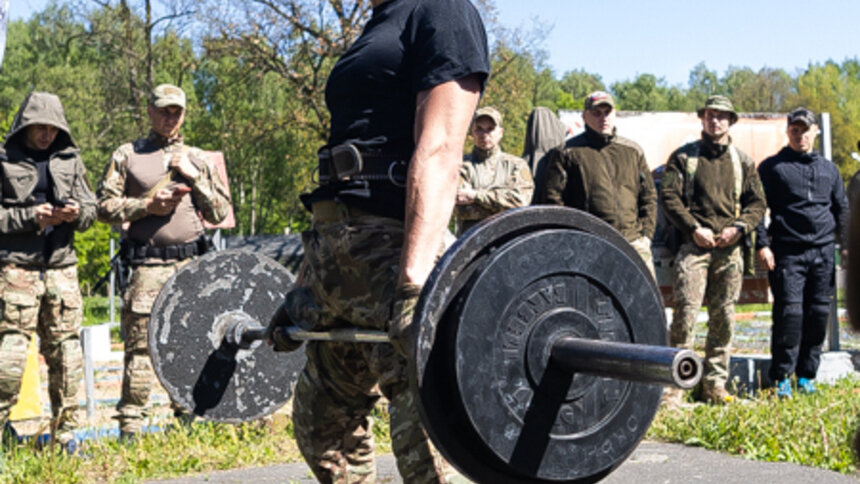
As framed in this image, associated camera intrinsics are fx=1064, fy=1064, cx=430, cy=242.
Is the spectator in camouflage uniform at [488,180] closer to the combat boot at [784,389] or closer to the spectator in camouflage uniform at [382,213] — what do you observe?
the combat boot at [784,389]

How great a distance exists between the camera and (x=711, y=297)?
807 centimetres

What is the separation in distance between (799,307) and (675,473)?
11.0 feet

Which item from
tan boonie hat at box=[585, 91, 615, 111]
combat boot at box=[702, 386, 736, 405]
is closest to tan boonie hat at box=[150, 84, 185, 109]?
tan boonie hat at box=[585, 91, 615, 111]

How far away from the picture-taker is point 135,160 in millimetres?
6859

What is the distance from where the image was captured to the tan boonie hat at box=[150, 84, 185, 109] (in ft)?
22.3

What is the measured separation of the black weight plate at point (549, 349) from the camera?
2.61 m

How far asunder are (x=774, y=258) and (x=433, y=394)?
20.9 ft

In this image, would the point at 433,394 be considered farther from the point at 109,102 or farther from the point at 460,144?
the point at 109,102

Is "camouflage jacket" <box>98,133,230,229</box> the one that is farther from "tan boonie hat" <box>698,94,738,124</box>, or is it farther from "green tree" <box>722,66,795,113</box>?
"green tree" <box>722,66,795,113</box>

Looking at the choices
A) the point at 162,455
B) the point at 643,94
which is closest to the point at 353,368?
the point at 162,455

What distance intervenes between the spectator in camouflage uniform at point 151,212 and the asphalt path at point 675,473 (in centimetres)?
128

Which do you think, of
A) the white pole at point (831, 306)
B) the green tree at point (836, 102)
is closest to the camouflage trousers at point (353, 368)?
the white pole at point (831, 306)

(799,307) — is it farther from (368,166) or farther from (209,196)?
(368,166)

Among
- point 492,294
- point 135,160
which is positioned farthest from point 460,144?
point 135,160
